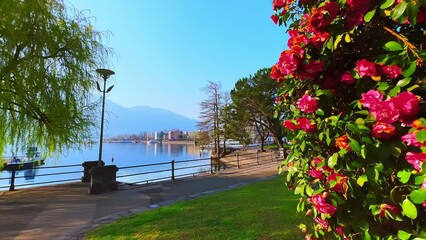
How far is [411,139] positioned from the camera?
4.31 feet

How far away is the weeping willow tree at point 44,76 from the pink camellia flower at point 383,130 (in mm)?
9305

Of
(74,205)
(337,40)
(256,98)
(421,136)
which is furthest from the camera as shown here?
(256,98)

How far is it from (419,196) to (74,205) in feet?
27.1

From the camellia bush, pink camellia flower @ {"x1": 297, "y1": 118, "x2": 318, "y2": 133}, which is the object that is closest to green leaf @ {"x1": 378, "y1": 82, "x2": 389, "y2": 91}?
the camellia bush

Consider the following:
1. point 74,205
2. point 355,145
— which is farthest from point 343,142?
point 74,205

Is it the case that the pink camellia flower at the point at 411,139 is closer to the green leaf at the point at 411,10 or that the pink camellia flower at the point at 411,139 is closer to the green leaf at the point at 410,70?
the green leaf at the point at 410,70

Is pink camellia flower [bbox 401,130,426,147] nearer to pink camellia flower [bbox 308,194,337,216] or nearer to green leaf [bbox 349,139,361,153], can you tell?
green leaf [bbox 349,139,361,153]

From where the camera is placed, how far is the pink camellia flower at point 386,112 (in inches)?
53.2

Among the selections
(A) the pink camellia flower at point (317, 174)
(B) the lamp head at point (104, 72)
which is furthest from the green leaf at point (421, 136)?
(B) the lamp head at point (104, 72)

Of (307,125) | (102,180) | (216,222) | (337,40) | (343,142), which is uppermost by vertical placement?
(337,40)

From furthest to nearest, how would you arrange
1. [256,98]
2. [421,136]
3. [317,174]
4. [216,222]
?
1. [256,98]
2. [216,222]
3. [317,174]
4. [421,136]

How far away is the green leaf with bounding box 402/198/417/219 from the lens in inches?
51.8

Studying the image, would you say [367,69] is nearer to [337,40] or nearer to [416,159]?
[337,40]

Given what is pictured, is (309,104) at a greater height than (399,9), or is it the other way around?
(399,9)
